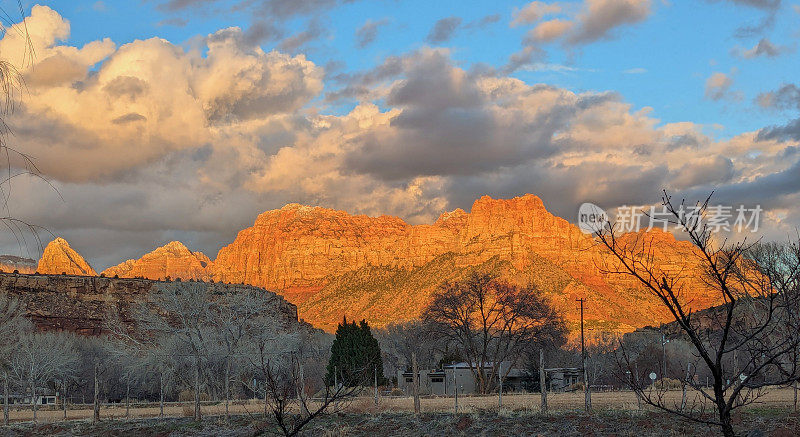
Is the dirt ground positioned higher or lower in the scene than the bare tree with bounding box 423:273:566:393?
lower

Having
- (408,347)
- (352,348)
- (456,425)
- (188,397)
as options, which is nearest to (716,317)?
(456,425)

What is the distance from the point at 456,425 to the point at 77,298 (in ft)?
281

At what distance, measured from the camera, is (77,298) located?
325 ft

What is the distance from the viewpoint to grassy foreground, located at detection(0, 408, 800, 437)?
24781mm

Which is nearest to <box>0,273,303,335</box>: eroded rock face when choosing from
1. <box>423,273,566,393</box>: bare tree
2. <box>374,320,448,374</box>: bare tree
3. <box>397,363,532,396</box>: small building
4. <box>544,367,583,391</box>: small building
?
<box>374,320,448,374</box>: bare tree

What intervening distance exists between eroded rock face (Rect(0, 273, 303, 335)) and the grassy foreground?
188 feet

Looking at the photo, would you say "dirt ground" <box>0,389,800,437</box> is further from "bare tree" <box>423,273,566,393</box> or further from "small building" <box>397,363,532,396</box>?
"small building" <box>397,363,532,396</box>

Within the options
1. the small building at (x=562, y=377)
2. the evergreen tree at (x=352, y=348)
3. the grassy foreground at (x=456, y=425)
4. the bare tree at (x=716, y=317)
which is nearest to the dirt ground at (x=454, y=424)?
the grassy foreground at (x=456, y=425)

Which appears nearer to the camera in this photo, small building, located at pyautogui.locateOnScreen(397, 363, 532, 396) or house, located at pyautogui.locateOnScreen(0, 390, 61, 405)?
house, located at pyautogui.locateOnScreen(0, 390, 61, 405)

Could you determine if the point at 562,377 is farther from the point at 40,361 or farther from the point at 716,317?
the point at 716,317

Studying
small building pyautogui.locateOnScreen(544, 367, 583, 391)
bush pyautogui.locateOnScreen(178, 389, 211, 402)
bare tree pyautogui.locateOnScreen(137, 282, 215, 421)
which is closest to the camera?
bush pyautogui.locateOnScreen(178, 389, 211, 402)

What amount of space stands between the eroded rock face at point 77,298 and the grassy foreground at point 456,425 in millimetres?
57351

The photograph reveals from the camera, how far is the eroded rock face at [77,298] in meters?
93.1

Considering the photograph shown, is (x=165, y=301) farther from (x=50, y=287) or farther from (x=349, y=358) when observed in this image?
(x=50, y=287)
